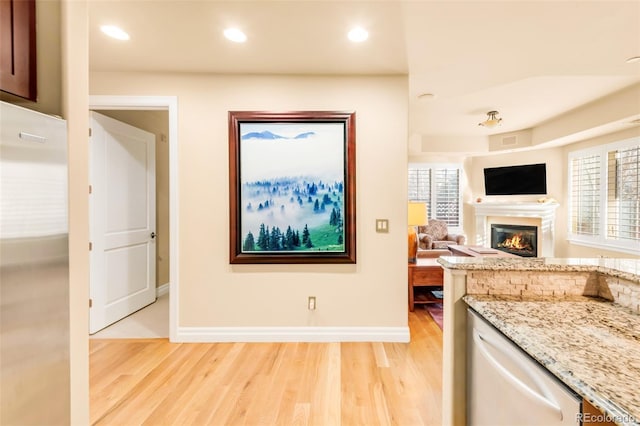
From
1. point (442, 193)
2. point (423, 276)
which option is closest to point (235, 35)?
point (423, 276)

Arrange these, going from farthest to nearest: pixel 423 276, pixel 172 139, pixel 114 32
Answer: pixel 423 276 → pixel 172 139 → pixel 114 32

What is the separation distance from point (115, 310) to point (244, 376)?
6.11 feet

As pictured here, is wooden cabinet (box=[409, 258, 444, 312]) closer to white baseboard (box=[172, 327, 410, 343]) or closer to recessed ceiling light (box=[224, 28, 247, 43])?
white baseboard (box=[172, 327, 410, 343])

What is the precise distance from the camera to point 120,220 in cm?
318

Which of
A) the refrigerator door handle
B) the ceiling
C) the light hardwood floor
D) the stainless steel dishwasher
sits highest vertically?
the ceiling

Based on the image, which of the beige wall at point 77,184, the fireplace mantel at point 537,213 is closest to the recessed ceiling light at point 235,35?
the beige wall at point 77,184

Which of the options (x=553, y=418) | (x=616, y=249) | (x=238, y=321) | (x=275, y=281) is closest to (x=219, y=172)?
(x=275, y=281)

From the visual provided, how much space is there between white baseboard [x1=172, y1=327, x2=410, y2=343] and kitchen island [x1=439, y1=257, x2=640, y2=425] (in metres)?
1.34

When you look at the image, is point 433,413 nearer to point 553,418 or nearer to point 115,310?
point 553,418

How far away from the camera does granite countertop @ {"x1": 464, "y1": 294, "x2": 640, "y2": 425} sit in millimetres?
656

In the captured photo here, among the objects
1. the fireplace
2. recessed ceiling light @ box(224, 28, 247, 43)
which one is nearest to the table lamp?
recessed ceiling light @ box(224, 28, 247, 43)

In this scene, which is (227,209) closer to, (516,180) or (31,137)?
(31,137)

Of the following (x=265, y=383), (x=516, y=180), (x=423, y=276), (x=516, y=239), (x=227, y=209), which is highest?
(x=516, y=180)

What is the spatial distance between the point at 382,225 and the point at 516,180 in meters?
4.81
